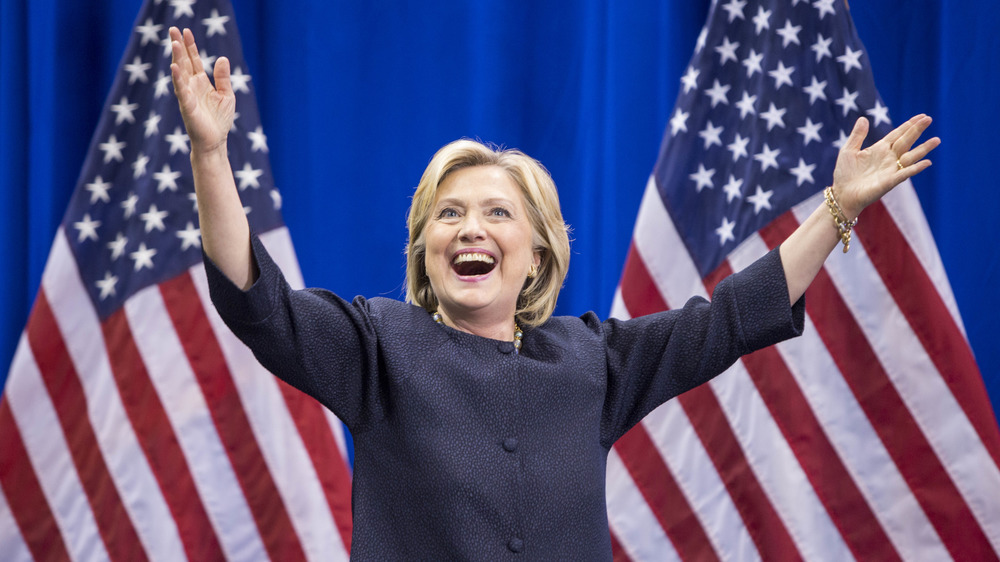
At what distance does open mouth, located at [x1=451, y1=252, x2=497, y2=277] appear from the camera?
4.57 ft

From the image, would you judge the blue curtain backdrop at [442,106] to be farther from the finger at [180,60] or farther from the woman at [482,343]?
the finger at [180,60]

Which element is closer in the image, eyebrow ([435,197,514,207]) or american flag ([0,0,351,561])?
eyebrow ([435,197,514,207])

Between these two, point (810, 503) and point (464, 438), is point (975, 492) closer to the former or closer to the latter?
point (810, 503)

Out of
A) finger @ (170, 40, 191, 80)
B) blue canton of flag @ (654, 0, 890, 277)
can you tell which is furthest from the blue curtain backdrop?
finger @ (170, 40, 191, 80)

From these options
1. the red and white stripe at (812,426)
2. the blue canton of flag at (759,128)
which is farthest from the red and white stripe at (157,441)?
the blue canton of flag at (759,128)

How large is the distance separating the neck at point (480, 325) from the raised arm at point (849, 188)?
453 mm

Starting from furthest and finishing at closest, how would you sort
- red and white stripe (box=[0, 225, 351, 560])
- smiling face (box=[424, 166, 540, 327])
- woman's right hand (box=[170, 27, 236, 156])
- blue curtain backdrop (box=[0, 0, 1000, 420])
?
blue curtain backdrop (box=[0, 0, 1000, 420])
red and white stripe (box=[0, 225, 351, 560])
smiling face (box=[424, 166, 540, 327])
woman's right hand (box=[170, 27, 236, 156])

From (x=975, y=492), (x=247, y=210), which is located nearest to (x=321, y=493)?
(x=247, y=210)

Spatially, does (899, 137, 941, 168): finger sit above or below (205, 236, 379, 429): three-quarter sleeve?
above

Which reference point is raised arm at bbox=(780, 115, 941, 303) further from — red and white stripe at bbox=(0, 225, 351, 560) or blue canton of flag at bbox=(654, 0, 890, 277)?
red and white stripe at bbox=(0, 225, 351, 560)

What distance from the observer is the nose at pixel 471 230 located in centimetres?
138

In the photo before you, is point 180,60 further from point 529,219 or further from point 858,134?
point 858,134

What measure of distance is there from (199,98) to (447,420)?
0.54 meters

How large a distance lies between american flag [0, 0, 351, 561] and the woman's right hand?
110 centimetres
